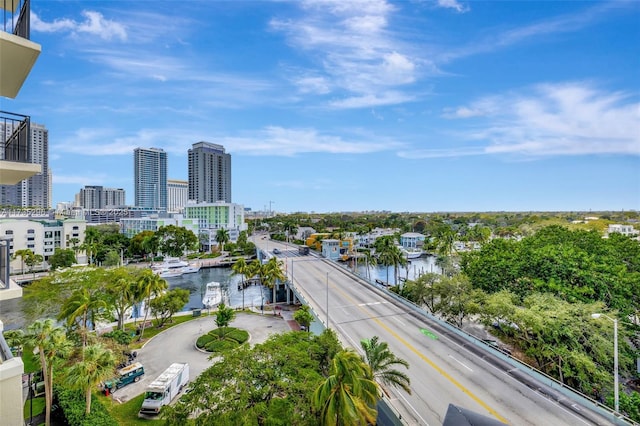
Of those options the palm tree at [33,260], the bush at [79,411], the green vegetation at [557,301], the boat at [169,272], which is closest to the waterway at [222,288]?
the boat at [169,272]

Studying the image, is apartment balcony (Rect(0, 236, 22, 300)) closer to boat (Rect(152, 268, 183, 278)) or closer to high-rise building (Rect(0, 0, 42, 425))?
high-rise building (Rect(0, 0, 42, 425))

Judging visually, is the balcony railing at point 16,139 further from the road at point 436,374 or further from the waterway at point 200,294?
the waterway at point 200,294

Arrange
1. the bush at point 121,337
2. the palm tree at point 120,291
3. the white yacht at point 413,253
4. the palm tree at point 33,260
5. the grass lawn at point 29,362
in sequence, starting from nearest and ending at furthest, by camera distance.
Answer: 1. the grass lawn at point 29,362
2. the bush at point 121,337
3. the palm tree at point 120,291
4. the palm tree at point 33,260
5. the white yacht at point 413,253

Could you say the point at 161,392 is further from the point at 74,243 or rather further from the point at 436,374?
the point at 74,243

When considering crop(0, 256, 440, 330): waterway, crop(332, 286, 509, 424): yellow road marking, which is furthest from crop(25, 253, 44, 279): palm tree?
crop(332, 286, 509, 424): yellow road marking

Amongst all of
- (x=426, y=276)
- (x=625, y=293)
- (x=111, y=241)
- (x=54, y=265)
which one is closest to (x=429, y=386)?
(x=426, y=276)

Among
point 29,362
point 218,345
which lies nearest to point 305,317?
point 218,345

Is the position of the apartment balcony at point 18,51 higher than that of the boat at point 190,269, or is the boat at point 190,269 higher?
the apartment balcony at point 18,51
